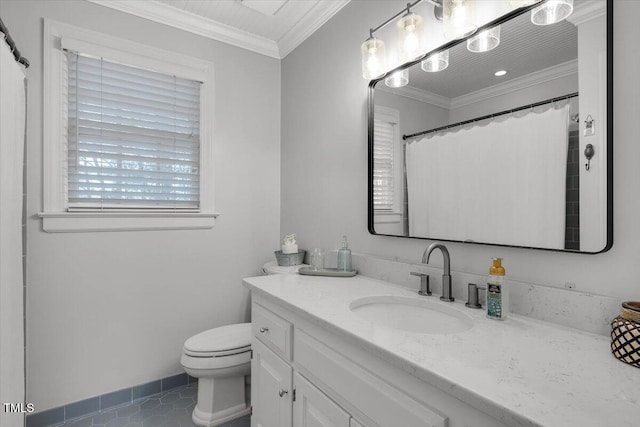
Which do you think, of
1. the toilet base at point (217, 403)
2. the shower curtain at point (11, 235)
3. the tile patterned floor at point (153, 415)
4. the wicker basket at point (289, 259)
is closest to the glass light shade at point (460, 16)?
the wicker basket at point (289, 259)

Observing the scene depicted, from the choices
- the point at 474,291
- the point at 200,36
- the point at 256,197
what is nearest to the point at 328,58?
the point at 200,36

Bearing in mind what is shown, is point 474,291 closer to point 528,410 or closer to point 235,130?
point 528,410

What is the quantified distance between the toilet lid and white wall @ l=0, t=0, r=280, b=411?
0.36 metres

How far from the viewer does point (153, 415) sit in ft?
6.41

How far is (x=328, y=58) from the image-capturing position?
2143 millimetres

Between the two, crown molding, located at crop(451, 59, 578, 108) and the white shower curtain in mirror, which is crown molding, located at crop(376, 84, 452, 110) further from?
the white shower curtain in mirror

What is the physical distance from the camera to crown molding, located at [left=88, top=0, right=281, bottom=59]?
2072mm

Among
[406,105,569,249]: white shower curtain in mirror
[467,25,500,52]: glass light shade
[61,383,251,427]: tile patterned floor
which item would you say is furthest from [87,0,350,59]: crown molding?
[61,383,251,427]: tile patterned floor

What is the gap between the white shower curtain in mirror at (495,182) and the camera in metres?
1.09

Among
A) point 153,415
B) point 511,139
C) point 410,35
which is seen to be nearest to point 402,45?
point 410,35

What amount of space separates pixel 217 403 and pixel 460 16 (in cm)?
224

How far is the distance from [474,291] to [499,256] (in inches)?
6.5

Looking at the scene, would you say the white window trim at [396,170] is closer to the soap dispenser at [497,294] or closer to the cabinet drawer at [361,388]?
the soap dispenser at [497,294]

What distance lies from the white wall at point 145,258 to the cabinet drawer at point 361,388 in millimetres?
1317
